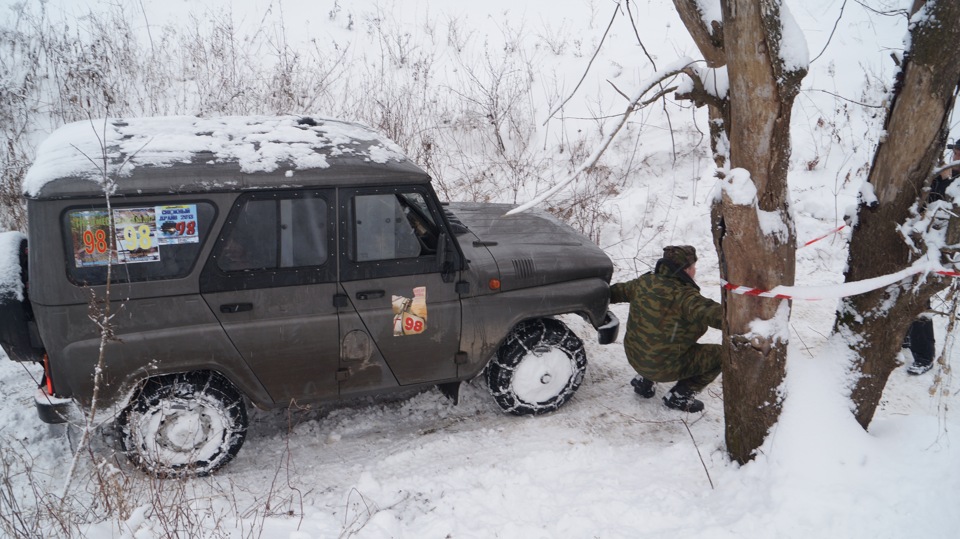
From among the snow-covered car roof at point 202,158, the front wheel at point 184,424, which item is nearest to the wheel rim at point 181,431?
the front wheel at point 184,424

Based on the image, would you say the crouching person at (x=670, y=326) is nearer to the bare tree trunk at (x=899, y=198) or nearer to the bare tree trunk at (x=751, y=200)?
the bare tree trunk at (x=751, y=200)

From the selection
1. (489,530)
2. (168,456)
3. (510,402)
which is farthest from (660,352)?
(168,456)

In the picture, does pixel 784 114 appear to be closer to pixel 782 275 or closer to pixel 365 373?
pixel 782 275

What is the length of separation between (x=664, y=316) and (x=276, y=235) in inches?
97.2

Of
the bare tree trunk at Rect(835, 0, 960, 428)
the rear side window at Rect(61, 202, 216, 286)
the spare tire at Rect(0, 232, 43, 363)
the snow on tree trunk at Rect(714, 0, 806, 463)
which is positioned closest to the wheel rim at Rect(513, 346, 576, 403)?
A: the snow on tree trunk at Rect(714, 0, 806, 463)

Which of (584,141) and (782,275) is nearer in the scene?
(782,275)

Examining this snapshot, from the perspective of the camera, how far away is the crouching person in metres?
4.26

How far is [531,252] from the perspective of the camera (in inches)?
171

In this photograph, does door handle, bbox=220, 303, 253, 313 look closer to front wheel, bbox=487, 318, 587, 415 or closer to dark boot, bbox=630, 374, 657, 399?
front wheel, bbox=487, 318, 587, 415

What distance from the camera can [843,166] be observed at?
8234mm

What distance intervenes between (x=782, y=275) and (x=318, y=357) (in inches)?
102

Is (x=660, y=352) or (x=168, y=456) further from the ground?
(x=660, y=352)

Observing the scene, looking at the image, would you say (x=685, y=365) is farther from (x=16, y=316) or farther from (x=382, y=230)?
(x=16, y=316)

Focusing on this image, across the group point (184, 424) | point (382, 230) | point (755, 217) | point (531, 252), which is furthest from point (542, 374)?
point (184, 424)
